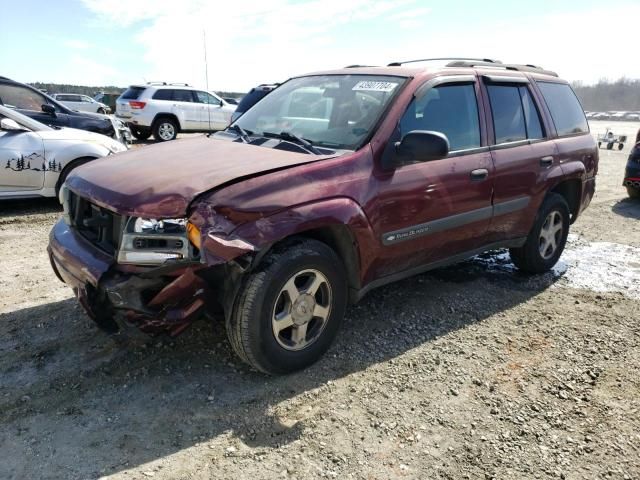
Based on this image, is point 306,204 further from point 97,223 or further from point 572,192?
point 572,192

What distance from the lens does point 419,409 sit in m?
2.88

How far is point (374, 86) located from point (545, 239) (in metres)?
2.50

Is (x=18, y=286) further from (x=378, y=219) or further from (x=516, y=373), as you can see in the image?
(x=516, y=373)

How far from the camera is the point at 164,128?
1568cm

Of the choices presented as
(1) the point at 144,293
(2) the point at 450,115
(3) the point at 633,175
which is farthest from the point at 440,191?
(3) the point at 633,175

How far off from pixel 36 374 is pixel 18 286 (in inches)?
63.0

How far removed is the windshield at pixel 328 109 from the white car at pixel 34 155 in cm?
364

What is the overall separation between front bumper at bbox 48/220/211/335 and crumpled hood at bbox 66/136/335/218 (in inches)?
A: 12.1

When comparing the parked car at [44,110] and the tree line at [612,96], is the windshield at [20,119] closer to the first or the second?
the parked car at [44,110]

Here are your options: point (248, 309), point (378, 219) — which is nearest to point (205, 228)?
point (248, 309)

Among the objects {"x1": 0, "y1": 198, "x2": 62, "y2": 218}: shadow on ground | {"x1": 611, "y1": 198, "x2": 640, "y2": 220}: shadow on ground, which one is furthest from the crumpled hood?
{"x1": 611, "y1": 198, "x2": 640, "y2": 220}: shadow on ground

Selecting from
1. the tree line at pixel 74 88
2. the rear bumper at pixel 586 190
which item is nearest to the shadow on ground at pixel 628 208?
the rear bumper at pixel 586 190

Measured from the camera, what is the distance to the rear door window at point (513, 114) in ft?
13.6

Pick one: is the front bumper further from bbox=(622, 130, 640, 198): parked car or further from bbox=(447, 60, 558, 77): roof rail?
bbox=(622, 130, 640, 198): parked car
